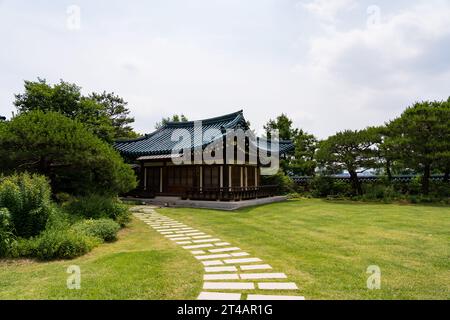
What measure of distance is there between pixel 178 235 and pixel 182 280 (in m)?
4.22

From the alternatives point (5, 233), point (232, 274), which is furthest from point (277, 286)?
point (5, 233)

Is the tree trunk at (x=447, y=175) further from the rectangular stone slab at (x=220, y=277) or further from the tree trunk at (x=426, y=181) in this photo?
the rectangular stone slab at (x=220, y=277)

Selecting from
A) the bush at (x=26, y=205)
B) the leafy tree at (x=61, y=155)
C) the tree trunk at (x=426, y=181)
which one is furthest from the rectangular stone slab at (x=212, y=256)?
the tree trunk at (x=426, y=181)

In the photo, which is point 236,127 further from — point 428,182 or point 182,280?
point 182,280

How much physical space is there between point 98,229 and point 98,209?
208 centimetres

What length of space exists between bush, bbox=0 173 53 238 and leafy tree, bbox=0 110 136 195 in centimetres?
206

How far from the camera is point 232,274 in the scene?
538cm

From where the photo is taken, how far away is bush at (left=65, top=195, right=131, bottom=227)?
10.2 metres

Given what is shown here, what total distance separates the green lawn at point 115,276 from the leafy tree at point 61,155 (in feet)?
13.3

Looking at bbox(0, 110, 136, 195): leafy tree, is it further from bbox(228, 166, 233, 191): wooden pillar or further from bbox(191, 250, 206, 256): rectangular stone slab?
bbox(228, 166, 233, 191): wooden pillar

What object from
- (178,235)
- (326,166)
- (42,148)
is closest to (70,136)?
(42,148)

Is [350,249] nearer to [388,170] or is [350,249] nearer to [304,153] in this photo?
[388,170]

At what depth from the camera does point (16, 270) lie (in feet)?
19.4

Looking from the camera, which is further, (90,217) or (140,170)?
(140,170)
